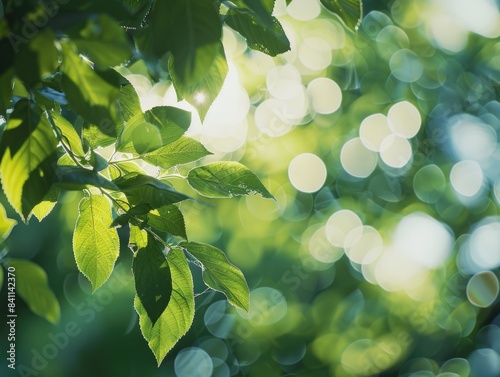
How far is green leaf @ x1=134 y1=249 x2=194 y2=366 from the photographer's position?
0.77m

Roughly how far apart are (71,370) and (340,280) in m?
2.44

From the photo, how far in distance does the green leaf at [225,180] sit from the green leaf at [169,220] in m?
0.09

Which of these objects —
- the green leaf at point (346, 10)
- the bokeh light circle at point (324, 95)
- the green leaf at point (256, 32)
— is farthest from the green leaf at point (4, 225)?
the bokeh light circle at point (324, 95)

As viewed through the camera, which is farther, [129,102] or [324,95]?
[324,95]

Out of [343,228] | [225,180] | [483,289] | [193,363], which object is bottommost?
[193,363]

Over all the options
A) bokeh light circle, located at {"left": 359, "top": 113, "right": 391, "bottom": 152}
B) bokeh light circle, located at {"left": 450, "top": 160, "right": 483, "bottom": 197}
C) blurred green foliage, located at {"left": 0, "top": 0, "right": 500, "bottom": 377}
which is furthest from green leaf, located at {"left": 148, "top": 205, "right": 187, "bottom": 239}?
bokeh light circle, located at {"left": 450, "top": 160, "right": 483, "bottom": 197}

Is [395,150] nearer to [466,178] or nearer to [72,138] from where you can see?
[466,178]

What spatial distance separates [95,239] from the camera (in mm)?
779

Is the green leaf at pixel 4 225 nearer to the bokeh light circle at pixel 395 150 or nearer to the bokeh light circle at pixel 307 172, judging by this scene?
the bokeh light circle at pixel 307 172

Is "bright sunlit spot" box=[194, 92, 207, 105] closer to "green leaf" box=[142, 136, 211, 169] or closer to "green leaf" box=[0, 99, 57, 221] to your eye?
"green leaf" box=[142, 136, 211, 169]

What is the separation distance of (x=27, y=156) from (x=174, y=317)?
0.93 ft

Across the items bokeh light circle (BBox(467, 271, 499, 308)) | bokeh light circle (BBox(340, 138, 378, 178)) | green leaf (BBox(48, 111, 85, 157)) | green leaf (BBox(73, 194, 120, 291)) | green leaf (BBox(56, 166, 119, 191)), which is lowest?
bokeh light circle (BBox(467, 271, 499, 308))

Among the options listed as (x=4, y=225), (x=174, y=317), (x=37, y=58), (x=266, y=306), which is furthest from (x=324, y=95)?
(x=37, y=58)

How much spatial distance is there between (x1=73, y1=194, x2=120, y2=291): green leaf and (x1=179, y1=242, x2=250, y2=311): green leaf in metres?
0.10
